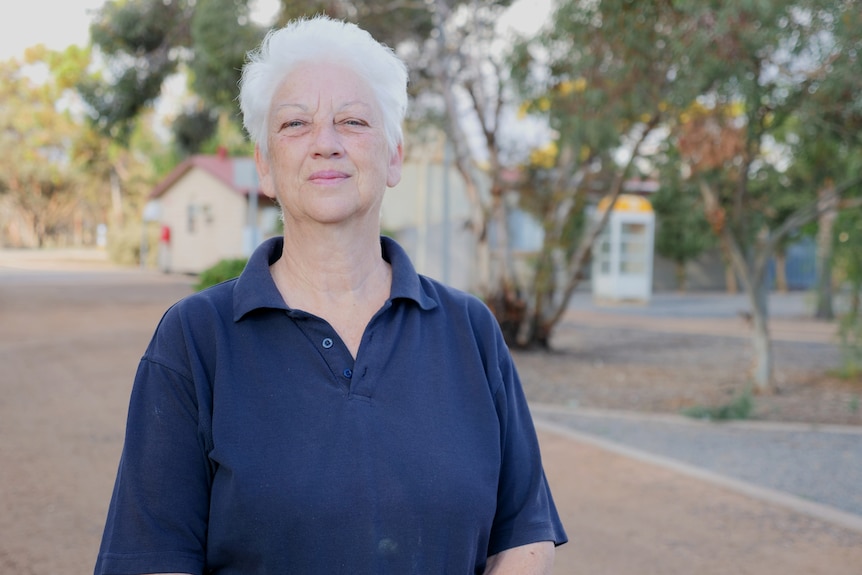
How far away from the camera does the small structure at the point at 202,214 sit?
31.1 metres

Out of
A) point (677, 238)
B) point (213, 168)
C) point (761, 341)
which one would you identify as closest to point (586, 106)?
point (761, 341)

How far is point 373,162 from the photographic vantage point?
6.75ft

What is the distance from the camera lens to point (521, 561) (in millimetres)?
2053

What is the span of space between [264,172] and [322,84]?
0.87 feet

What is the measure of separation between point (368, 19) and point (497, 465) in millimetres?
13379

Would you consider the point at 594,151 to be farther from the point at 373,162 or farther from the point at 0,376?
the point at 373,162

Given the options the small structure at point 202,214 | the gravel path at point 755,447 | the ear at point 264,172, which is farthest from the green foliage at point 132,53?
the ear at point 264,172

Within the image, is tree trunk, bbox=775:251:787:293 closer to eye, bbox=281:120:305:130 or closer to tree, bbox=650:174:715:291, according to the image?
tree, bbox=650:174:715:291

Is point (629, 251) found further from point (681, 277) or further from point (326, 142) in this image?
point (326, 142)

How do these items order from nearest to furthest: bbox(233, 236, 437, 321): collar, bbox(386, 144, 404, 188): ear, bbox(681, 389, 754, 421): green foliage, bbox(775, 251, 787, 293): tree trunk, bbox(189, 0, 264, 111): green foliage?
bbox(233, 236, 437, 321): collar < bbox(386, 144, 404, 188): ear < bbox(681, 389, 754, 421): green foliage < bbox(189, 0, 264, 111): green foliage < bbox(775, 251, 787, 293): tree trunk

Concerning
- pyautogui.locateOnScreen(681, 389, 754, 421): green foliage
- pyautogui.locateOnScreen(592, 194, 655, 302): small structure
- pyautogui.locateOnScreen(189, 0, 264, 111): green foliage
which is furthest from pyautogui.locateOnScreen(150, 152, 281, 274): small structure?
pyautogui.locateOnScreen(681, 389, 754, 421): green foliage

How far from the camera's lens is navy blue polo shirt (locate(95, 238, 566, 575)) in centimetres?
179

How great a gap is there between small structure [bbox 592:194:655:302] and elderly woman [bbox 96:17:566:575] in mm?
24983

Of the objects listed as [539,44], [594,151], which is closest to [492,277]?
[594,151]
